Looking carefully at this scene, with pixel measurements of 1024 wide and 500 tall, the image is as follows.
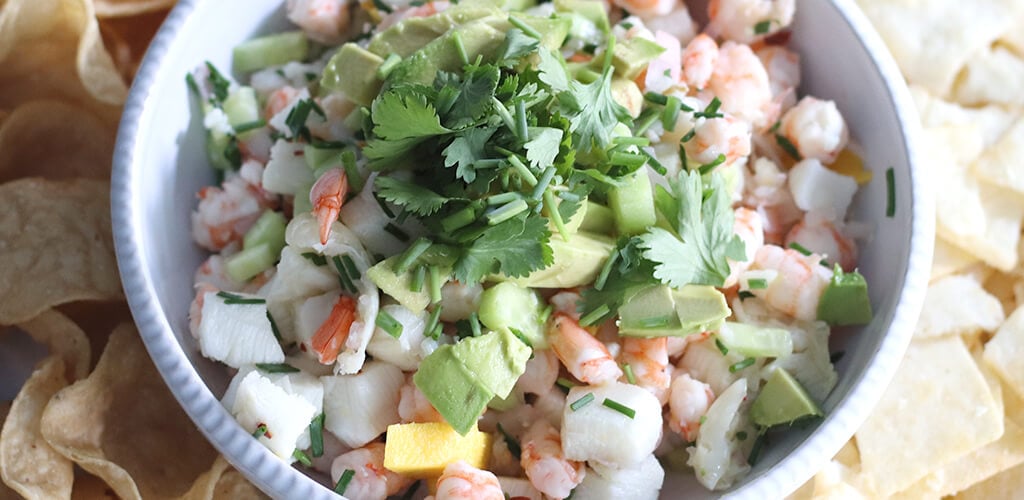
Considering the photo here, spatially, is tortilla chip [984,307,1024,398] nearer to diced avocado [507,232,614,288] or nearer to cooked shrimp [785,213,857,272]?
cooked shrimp [785,213,857,272]

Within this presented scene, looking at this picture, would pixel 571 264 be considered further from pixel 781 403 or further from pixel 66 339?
pixel 66 339

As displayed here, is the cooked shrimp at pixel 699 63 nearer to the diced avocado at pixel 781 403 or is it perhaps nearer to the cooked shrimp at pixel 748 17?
the cooked shrimp at pixel 748 17

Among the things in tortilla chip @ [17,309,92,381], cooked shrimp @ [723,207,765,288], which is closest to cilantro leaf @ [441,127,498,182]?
cooked shrimp @ [723,207,765,288]

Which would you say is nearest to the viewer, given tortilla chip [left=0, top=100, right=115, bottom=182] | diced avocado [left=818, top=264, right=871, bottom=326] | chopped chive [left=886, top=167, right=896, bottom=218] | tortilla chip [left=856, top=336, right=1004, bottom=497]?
diced avocado [left=818, top=264, right=871, bottom=326]

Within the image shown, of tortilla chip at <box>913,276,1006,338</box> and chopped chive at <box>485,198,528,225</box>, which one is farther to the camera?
tortilla chip at <box>913,276,1006,338</box>

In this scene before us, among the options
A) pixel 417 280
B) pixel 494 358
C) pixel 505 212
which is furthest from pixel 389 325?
pixel 505 212

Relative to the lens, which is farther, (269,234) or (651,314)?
(269,234)

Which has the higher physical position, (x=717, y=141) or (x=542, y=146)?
(x=542, y=146)

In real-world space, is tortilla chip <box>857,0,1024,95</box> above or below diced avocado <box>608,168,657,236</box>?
below
